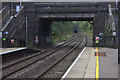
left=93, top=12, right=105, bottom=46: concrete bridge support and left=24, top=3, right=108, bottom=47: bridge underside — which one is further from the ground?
left=24, top=3, right=108, bottom=47: bridge underside

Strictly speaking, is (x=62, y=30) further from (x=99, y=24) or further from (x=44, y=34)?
(x=99, y=24)

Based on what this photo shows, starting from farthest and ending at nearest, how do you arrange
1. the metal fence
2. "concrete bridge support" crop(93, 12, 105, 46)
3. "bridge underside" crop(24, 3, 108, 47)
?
"concrete bridge support" crop(93, 12, 105, 46)
"bridge underside" crop(24, 3, 108, 47)
the metal fence

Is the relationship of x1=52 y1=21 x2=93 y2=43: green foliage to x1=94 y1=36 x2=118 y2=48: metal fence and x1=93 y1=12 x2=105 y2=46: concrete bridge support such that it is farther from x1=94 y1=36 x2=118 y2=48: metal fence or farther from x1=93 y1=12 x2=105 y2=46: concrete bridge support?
x1=94 y1=36 x2=118 y2=48: metal fence

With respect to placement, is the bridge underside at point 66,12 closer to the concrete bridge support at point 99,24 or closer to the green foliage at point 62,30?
the concrete bridge support at point 99,24

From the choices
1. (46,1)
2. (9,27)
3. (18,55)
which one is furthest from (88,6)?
(18,55)

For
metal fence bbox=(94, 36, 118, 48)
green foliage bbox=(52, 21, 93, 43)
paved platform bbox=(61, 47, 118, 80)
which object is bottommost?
paved platform bbox=(61, 47, 118, 80)

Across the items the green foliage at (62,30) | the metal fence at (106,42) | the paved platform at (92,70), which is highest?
the green foliage at (62,30)

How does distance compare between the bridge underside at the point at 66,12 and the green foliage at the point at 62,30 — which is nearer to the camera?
the bridge underside at the point at 66,12

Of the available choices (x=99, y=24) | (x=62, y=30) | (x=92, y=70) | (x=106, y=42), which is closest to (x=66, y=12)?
(x=99, y=24)

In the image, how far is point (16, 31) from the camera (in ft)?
84.5

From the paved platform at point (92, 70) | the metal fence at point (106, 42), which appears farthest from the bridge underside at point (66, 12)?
the paved platform at point (92, 70)

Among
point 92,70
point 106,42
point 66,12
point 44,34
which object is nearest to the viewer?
point 92,70

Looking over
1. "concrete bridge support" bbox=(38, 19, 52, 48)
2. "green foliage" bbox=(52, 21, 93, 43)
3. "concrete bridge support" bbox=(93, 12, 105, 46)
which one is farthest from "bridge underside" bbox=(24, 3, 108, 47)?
"green foliage" bbox=(52, 21, 93, 43)

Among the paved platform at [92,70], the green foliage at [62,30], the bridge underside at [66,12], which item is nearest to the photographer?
the paved platform at [92,70]
